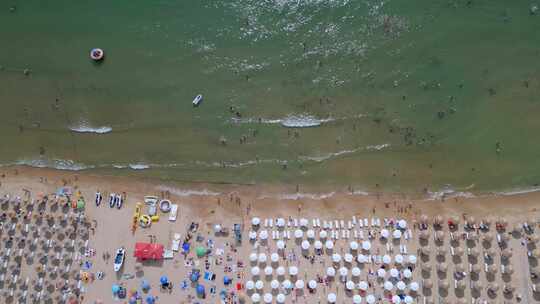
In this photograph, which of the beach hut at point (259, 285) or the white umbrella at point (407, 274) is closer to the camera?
the white umbrella at point (407, 274)

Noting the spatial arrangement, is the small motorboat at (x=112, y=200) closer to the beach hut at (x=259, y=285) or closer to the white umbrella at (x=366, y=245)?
the beach hut at (x=259, y=285)

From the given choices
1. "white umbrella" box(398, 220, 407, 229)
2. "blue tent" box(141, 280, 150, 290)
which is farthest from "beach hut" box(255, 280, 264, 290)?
"white umbrella" box(398, 220, 407, 229)

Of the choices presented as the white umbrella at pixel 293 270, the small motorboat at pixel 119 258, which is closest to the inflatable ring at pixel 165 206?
the small motorboat at pixel 119 258

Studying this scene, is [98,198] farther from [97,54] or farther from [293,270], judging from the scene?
[293,270]

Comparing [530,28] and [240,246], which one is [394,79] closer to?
[530,28]

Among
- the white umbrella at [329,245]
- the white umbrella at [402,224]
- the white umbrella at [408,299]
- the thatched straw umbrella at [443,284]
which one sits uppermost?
the white umbrella at [402,224]

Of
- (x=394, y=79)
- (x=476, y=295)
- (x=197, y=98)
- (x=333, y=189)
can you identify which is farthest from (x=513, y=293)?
(x=197, y=98)

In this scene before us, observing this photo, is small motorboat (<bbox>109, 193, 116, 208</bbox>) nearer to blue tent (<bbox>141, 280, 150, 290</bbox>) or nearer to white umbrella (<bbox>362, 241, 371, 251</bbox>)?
blue tent (<bbox>141, 280, 150, 290</bbox>)

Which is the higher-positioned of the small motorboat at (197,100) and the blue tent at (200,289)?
the small motorboat at (197,100)

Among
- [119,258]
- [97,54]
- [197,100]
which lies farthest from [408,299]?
[97,54]
